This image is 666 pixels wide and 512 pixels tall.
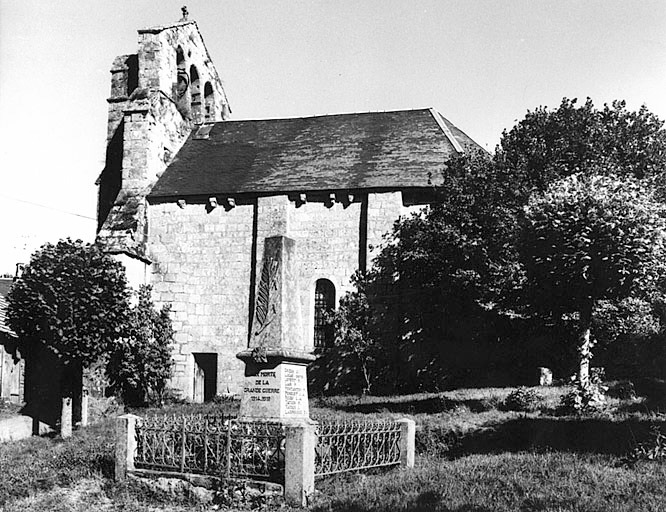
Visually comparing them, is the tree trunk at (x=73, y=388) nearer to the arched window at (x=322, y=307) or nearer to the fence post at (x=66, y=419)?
the fence post at (x=66, y=419)

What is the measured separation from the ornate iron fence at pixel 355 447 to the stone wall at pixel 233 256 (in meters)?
13.2

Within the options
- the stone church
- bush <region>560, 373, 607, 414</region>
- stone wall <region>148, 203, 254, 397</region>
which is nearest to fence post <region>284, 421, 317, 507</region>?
bush <region>560, 373, 607, 414</region>

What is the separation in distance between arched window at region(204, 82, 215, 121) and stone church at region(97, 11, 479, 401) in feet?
14.5

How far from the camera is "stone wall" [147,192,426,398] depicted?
25.0 meters

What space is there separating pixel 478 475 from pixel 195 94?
82.6 feet

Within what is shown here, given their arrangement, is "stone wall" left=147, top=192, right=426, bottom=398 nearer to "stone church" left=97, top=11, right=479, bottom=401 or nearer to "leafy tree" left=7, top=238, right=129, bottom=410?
"stone church" left=97, top=11, right=479, bottom=401

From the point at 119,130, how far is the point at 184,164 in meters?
3.12

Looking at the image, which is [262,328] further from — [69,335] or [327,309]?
[327,309]

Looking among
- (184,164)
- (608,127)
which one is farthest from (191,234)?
(608,127)

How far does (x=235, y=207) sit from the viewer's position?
26000 mm

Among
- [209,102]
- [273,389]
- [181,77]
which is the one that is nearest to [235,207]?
[181,77]

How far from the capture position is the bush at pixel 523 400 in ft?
54.5

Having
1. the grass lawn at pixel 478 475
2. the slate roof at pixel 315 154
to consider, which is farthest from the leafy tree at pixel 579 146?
the grass lawn at pixel 478 475

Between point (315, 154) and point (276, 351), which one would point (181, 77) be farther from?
point (276, 351)
